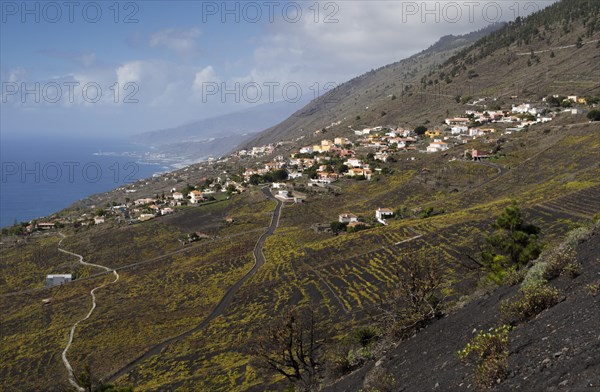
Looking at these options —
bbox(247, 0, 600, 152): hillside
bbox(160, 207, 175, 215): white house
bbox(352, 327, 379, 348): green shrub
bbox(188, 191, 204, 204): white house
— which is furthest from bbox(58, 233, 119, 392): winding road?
bbox(247, 0, 600, 152): hillside

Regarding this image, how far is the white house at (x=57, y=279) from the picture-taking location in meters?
51.5

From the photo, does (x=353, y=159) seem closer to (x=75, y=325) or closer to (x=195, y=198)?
(x=195, y=198)

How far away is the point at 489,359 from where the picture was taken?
7637mm

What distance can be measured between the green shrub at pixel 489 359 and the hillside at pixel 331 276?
0.49 ft

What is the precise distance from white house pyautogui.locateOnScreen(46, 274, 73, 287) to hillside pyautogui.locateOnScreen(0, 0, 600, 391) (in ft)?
2.57

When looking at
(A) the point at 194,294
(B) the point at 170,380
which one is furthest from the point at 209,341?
(A) the point at 194,294

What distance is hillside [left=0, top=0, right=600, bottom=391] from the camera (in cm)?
1082

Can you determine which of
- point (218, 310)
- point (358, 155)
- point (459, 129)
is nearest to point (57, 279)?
point (218, 310)

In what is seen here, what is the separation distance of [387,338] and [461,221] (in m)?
33.6

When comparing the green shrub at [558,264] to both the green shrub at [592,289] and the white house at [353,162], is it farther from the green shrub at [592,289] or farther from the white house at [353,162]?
the white house at [353,162]

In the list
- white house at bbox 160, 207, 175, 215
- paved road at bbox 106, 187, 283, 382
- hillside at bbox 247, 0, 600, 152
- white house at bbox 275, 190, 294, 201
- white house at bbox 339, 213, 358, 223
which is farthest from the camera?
hillside at bbox 247, 0, 600, 152

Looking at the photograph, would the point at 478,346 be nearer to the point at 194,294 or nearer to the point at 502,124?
the point at 194,294

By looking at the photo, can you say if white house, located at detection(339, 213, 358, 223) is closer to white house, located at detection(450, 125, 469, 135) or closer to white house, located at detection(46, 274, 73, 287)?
white house, located at detection(46, 274, 73, 287)

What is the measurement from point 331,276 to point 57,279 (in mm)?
34879
